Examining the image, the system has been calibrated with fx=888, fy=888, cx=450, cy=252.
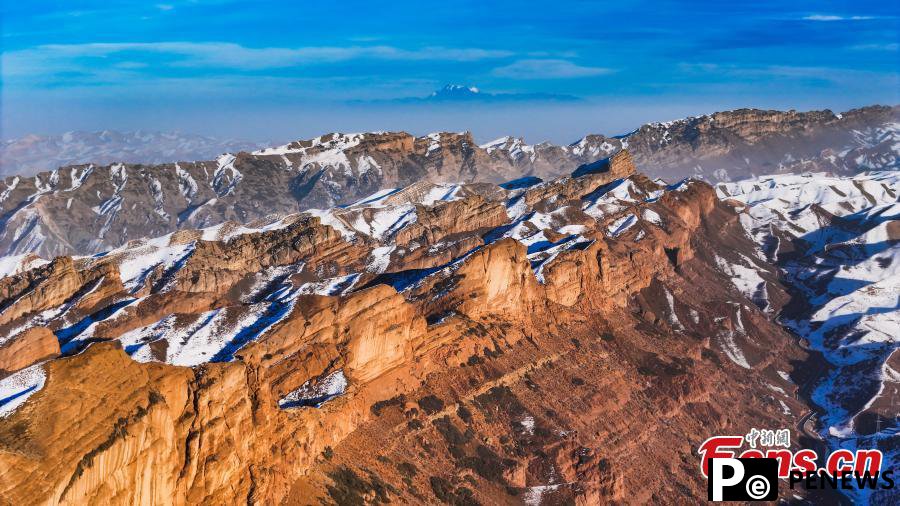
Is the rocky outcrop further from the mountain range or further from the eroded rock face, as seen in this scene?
the eroded rock face

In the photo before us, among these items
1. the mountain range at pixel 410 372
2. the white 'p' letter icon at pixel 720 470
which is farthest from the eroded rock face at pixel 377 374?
the white 'p' letter icon at pixel 720 470

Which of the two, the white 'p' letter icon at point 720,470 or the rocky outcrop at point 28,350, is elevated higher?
the rocky outcrop at point 28,350

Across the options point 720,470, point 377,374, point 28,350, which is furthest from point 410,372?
point 28,350

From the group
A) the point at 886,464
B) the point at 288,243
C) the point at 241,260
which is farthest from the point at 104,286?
the point at 886,464

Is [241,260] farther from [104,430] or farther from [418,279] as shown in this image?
[104,430]

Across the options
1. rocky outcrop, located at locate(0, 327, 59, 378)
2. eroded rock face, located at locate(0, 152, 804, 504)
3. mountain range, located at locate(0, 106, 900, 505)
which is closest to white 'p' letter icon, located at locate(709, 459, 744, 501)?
eroded rock face, located at locate(0, 152, 804, 504)

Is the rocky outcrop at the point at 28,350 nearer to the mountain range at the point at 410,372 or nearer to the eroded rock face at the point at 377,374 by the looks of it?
the mountain range at the point at 410,372

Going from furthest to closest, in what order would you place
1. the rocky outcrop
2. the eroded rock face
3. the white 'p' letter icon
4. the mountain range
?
the rocky outcrop → the white 'p' letter icon → the mountain range → the eroded rock face

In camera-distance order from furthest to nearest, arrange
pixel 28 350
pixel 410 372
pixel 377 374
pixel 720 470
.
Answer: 1. pixel 28 350
2. pixel 410 372
3. pixel 377 374
4. pixel 720 470

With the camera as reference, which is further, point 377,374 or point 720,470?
point 377,374

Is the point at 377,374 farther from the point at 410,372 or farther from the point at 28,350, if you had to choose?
the point at 28,350
